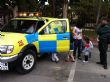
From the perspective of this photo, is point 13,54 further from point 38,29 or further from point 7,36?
point 38,29

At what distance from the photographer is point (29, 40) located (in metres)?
7.73

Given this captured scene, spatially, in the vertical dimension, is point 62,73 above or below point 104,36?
below

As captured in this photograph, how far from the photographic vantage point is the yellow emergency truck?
704 cm

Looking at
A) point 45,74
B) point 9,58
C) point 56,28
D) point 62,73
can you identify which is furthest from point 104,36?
point 9,58

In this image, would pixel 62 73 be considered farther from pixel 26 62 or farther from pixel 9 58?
pixel 9 58

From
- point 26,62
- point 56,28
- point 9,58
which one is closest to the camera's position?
point 9,58

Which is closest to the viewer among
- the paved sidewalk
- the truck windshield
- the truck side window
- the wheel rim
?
the paved sidewalk

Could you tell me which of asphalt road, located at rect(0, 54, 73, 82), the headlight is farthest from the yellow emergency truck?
asphalt road, located at rect(0, 54, 73, 82)

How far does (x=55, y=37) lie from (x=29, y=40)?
3.55 ft

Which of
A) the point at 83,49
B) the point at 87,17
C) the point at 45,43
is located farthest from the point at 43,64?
the point at 87,17

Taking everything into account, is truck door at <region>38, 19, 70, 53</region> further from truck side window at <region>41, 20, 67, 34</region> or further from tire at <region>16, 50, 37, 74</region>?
tire at <region>16, 50, 37, 74</region>

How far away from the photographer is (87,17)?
1586 inches

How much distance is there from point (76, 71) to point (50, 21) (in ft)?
6.02

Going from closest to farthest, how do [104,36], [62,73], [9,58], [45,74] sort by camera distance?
[9,58] < [45,74] < [62,73] < [104,36]
